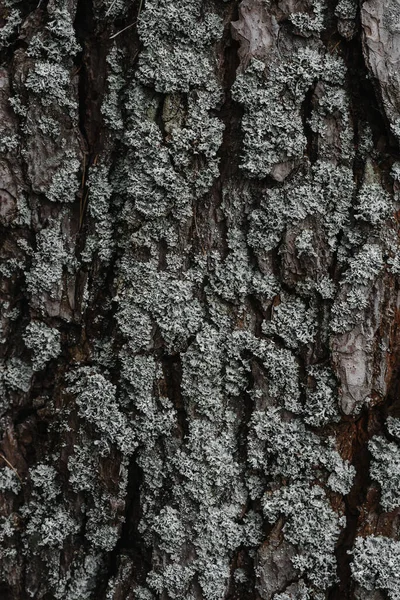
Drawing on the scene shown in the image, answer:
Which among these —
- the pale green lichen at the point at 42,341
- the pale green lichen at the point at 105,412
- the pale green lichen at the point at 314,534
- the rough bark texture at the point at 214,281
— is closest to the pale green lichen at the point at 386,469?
the rough bark texture at the point at 214,281

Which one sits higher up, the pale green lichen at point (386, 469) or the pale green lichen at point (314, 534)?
the pale green lichen at point (386, 469)

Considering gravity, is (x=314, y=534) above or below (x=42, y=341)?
below

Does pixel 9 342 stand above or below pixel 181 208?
below

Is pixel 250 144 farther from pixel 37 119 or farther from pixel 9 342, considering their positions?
pixel 9 342

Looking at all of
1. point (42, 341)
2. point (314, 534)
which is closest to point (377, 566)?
point (314, 534)

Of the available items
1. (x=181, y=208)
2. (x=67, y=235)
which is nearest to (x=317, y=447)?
(x=181, y=208)

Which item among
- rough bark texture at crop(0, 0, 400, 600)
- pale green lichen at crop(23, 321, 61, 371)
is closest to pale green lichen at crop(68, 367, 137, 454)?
rough bark texture at crop(0, 0, 400, 600)

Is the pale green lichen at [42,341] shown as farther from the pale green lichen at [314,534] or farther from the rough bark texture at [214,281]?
the pale green lichen at [314,534]

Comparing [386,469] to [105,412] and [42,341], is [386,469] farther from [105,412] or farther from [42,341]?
[42,341]
